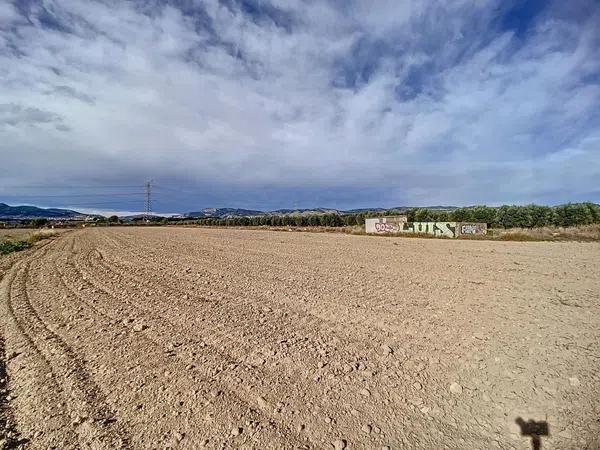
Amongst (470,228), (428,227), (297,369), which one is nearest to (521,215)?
(470,228)

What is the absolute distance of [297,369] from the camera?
14.0 ft

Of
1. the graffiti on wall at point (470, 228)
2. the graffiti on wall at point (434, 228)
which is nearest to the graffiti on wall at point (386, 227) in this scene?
the graffiti on wall at point (434, 228)

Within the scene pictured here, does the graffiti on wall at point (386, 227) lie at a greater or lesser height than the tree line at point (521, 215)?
lesser

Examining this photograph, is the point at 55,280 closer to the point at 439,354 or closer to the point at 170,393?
the point at 170,393

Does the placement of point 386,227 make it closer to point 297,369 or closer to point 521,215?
point 521,215

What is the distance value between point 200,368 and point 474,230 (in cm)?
5083

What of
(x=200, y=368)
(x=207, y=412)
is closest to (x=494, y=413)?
(x=207, y=412)

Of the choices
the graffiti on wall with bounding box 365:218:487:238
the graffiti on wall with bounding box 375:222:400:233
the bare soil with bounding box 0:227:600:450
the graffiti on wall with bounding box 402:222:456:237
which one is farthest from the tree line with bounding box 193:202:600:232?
the bare soil with bounding box 0:227:600:450

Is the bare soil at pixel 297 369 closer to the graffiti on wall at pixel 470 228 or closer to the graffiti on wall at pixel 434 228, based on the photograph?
the graffiti on wall at pixel 434 228

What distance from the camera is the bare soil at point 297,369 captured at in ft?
10.2

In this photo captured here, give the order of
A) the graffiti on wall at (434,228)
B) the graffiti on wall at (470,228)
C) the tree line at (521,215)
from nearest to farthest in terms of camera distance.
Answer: the graffiti on wall at (434,228) → the graffiti on wall at (470,228) → the tree line at (521,215)

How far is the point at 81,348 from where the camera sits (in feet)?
16.0

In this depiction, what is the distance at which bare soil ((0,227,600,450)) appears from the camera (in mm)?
3096

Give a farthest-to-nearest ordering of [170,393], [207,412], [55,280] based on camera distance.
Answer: [55,280]
[170,393]
[207,412]
